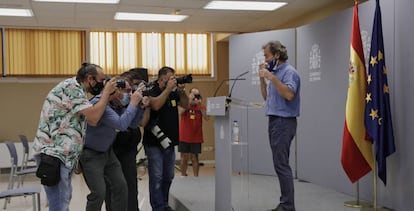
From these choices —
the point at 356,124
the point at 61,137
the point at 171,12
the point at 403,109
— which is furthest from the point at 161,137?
the point at 171,12

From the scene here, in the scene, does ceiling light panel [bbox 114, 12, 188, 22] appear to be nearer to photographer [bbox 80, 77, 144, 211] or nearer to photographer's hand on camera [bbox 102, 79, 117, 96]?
photographer [bbox 80, 77, 144, 211]

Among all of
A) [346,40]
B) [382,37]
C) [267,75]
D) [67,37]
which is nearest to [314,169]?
[346,40]

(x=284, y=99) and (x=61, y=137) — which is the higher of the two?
(x=284, y=99)

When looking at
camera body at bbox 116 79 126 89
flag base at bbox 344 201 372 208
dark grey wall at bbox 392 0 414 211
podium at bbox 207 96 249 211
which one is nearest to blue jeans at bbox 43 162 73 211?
camera body at bbox 116 79 126 89

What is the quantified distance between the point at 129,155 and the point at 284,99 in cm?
139

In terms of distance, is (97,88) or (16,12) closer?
(97,88)

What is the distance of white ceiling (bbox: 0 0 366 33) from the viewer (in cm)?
685

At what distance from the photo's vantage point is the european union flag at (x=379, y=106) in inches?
167

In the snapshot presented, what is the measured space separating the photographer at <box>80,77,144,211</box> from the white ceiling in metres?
3.30

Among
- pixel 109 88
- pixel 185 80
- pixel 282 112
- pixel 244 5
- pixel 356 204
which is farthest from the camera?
pixel 244 5

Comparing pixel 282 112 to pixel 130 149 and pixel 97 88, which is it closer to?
pixel 130 149

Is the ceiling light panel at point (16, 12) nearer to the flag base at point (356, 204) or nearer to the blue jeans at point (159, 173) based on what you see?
the blue jeans at point (159, 173)

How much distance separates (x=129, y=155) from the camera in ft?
13.7

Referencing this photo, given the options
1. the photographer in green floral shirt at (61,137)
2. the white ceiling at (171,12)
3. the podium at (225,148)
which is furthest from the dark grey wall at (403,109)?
the photographer in green floral shirt at (61,137)
